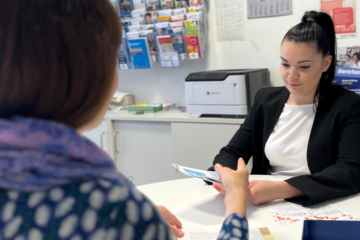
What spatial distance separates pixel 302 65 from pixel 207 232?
2.71 feet

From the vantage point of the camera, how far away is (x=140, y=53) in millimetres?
3059

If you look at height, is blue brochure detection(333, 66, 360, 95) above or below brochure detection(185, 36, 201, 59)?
below

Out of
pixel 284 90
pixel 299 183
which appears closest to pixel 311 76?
pixel 284 90

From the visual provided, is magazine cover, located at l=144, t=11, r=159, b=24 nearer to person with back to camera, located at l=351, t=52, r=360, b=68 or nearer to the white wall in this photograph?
the white wall

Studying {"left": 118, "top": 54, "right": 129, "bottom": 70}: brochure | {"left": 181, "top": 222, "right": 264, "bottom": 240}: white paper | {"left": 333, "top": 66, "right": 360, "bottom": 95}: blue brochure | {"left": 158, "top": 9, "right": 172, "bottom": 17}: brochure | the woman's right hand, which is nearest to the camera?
the woman's right hand

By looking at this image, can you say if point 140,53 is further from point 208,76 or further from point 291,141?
point 291,141

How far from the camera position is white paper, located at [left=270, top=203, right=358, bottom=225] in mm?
1107

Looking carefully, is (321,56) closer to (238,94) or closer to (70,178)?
(238,94)

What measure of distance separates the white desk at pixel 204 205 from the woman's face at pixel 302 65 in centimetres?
39

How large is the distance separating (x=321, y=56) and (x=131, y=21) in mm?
1937

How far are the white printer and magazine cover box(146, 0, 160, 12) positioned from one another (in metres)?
0.79

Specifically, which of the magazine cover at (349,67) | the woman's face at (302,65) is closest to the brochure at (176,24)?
the magazine cover at (349,67)

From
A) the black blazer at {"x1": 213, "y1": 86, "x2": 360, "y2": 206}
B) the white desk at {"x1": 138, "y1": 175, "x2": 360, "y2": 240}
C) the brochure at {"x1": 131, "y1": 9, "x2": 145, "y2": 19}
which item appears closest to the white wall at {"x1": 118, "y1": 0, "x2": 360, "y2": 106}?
the brochure at {"x1": 131, "y1": 9, "x2": 145, "y2": 19}

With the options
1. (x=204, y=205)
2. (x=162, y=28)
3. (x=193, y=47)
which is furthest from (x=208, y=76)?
(x=204, y=205)
